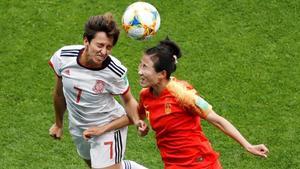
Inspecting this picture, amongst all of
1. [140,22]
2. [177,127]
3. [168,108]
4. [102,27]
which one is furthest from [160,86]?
[140,22]

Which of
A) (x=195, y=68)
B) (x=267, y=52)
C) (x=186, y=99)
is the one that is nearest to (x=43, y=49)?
(x=195, y=68)

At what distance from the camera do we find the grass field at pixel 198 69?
326 inches

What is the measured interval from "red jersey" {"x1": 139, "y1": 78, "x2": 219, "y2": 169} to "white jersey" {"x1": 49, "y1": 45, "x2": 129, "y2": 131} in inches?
18.5

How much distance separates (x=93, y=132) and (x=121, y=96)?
418 mm

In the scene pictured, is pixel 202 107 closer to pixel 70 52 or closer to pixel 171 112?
pixel 171 112

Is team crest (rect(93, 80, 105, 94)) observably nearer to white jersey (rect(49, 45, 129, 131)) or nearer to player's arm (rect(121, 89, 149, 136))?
white jersey (rect(49, 45, 129, 131))

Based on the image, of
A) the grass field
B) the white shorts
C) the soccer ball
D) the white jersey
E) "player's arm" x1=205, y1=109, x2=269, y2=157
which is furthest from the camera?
the grass field

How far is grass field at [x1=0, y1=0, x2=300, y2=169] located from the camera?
8281 mm

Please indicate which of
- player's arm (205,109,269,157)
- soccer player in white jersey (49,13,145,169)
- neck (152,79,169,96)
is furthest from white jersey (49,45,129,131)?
player's arm (205,109,269,157)

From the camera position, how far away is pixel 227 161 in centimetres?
811

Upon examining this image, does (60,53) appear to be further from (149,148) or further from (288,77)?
(288,77)

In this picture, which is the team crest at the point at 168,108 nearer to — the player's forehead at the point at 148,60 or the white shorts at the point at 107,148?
the player's forehead at the point at 148,60

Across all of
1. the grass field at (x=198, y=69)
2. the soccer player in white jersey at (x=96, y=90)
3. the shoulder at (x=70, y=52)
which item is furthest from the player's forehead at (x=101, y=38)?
the grass field at (x=198, y=69)

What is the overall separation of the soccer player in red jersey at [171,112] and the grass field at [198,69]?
187 cm
